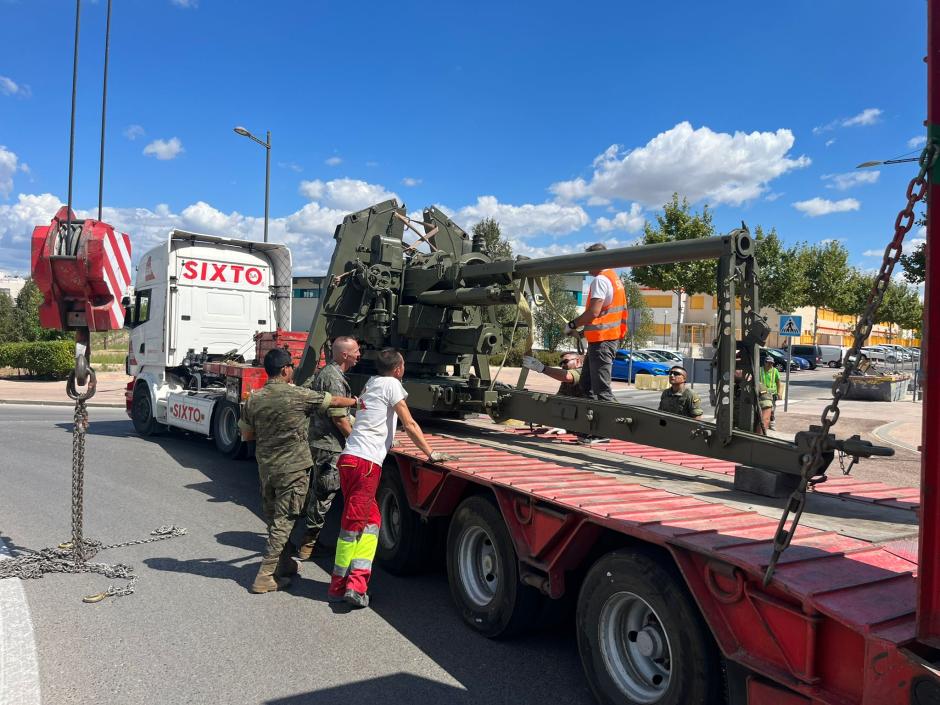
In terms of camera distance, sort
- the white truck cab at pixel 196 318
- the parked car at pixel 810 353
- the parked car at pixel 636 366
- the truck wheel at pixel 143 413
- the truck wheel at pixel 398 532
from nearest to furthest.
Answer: the truck wheel at pixel 398 532 < the white truck cab at pixel 196 318 < the truck wheel at pixel 143 413 < the parked car at pixel 636 366 < the parked car at pixel 810 353

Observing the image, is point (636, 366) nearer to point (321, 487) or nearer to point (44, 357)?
point (44, 357)

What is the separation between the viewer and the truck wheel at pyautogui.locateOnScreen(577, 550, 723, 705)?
2.94m

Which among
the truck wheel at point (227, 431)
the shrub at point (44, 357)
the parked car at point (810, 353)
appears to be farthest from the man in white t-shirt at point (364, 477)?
the parked car at point (810, 353)

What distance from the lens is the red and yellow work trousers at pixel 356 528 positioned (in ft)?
15.6

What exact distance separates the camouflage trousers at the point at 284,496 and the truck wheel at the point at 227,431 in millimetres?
4713

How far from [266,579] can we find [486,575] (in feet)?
5.46

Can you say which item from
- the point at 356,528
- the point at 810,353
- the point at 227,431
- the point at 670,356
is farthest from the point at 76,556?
the point at 810,353

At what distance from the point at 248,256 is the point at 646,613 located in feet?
34.5

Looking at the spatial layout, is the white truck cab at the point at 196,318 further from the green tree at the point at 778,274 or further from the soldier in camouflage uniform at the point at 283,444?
the green tree at the point at 778,274

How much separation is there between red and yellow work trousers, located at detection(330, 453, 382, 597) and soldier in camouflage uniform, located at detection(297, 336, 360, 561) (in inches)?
28.4

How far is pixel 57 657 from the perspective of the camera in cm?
391

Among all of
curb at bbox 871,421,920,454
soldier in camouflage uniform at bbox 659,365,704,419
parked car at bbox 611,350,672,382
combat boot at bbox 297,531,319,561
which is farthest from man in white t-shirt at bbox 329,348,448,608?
parked car at bbox 611,350,672,382

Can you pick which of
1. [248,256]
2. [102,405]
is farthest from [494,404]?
[102,405]

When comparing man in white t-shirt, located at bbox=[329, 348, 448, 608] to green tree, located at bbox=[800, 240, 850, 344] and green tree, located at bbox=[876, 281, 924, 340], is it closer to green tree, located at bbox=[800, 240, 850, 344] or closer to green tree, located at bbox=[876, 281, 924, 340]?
green tree, located at bbox=[800, 240, 850, 344]
